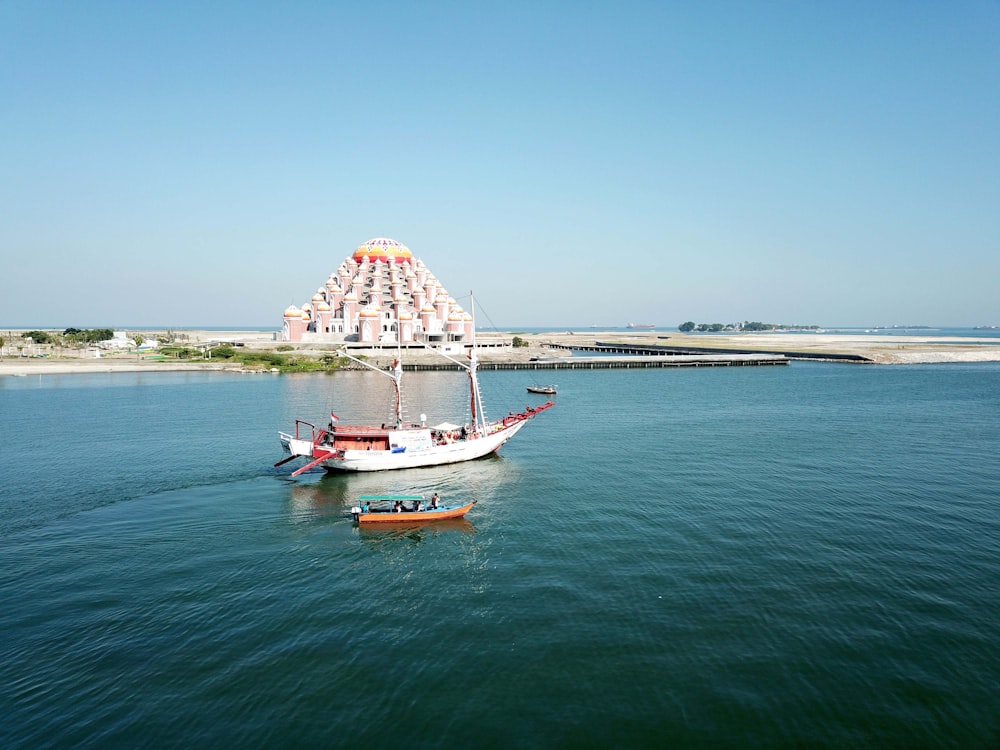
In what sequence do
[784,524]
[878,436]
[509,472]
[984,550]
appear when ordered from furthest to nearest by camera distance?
1. [878,436]
2. [509,472]
3. [784,524]
4. [984,550]

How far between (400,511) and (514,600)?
11.6 metres

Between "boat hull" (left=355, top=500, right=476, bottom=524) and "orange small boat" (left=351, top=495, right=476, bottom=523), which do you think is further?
"orange small boat" (left=351, top=495, right=476, bottom=523)

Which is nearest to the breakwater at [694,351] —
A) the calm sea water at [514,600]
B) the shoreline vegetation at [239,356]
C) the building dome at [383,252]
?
the shoreline vegetation at [239,356]

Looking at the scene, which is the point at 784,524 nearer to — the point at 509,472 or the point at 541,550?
the point at 541,550

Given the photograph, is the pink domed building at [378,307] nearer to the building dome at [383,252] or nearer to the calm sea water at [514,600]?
the building dome at [383,252]

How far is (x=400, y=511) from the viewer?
110 feet

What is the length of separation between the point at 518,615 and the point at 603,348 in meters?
158

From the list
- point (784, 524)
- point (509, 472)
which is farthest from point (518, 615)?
point (509, 472)

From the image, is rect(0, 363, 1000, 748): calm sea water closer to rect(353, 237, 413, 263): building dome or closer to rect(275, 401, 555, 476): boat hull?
rect(275, 401, 555, 476): boat hull

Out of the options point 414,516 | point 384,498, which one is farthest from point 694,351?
point 384,498

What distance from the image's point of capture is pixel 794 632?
21.3m

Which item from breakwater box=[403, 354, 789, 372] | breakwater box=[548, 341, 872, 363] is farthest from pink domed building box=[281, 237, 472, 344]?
breakwater box=[548, 341, 872, 363]

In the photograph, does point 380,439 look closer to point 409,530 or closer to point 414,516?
point 414,516

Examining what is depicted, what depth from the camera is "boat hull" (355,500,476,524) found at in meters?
32.9
